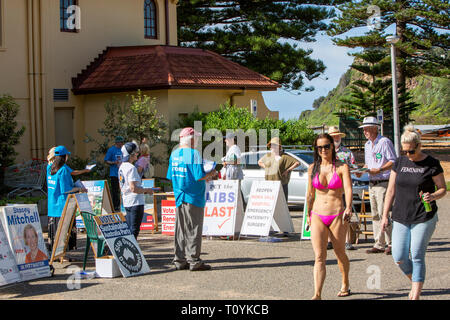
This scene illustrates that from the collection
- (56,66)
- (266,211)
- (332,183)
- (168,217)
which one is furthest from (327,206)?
(56,66)

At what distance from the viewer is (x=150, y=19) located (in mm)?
26031

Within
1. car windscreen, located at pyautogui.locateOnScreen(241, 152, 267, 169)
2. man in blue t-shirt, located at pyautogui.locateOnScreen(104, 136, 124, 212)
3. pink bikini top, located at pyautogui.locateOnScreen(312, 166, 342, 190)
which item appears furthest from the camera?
car windscreen, located at pyautogui.locateOnScreen(241, 152, 267, 169)

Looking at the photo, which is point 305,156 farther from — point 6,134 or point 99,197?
point 6,134

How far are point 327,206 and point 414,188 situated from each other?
926 mm

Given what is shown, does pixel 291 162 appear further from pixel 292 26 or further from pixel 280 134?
pixel 292 26

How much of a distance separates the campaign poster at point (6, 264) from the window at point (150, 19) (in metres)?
18.4

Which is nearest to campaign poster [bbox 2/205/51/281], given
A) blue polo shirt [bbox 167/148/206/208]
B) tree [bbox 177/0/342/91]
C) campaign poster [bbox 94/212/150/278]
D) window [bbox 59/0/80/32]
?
campaign poster [bbox 94/212/150/278]

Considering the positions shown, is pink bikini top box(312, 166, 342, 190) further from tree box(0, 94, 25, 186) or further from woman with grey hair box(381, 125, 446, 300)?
tree box(0, 94, 25, 186)

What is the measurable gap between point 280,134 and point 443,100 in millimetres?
64900

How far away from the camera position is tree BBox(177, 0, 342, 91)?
3172cm

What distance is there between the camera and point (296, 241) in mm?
11648

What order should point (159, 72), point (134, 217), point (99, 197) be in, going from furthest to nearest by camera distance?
point (159, 72), point (99, 197), point (134, 217)

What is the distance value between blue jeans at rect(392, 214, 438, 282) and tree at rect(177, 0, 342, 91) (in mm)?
24466
